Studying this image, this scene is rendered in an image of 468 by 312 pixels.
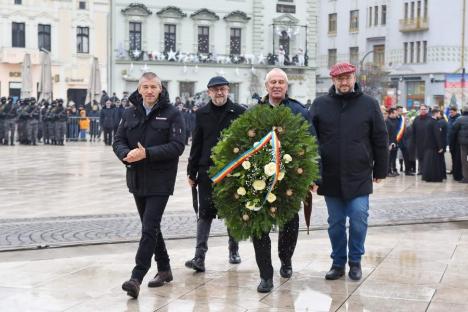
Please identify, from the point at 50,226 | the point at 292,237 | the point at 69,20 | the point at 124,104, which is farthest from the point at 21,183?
the point at 69,20

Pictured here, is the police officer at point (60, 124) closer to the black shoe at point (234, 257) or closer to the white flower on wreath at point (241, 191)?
the black shoe at point (234, 257)

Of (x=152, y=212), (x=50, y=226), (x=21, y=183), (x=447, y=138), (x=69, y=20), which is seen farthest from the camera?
(x=69, y=20)

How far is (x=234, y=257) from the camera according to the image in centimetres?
869

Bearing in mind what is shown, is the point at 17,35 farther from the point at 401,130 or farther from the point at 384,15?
the point at 401,130

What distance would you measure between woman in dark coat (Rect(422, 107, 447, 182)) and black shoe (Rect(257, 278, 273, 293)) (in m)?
12.7

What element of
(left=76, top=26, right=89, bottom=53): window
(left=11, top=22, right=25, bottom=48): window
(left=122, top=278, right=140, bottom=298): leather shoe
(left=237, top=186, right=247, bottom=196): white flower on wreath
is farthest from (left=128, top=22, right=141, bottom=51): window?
(left=122, top=278, right=140, bottom=298): leather shoe

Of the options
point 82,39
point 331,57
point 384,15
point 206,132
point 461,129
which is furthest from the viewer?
point 331,57

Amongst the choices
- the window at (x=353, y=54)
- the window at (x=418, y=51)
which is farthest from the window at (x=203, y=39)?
the window at (x=353, y=54)

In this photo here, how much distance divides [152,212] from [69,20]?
46.2 m

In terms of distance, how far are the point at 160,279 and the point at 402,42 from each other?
6271 centimetres

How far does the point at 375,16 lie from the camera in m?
71.2

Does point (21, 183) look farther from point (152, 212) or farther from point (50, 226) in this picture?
point (152, 212)

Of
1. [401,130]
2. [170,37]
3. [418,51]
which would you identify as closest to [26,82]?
[401,130]

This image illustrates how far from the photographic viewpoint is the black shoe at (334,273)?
7901 mm
